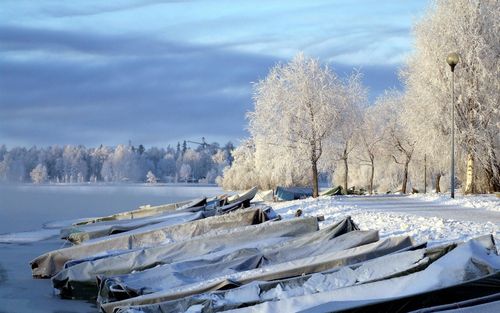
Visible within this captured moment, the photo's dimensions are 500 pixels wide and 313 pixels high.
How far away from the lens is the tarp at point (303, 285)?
319 inches

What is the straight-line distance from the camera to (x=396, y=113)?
177 feet

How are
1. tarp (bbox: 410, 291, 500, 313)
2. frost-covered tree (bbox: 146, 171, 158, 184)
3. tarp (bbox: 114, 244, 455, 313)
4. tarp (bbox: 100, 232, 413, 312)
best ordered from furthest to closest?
frost-covered tree (bbox: 146, 171, 158, 184)
tarp (bbox: 100, 232, 413, 312)
tarp (bbox: 114, 244, 455, 313)
tarp (bbox: 410, 291, 500, 313)

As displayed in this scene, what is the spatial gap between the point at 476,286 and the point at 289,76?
35105 millimetres

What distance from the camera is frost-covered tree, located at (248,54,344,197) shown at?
130 feet

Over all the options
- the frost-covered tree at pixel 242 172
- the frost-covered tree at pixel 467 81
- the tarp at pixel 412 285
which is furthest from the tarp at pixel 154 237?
the frost-covered tree at pixel 242 172

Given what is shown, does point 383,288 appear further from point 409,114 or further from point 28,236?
point 409,114

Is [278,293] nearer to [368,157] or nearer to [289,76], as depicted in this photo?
[289,76]

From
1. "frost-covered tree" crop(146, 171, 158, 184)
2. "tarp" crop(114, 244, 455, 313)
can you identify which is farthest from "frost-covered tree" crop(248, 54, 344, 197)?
"frost-covered tree" crop(146, 171, 158, 184)

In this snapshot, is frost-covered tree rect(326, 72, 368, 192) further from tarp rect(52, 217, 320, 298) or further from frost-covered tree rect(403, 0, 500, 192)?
tarp rect(52, 217, 320, 298)

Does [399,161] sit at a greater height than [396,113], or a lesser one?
lesser

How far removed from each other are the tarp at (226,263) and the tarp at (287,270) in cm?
106

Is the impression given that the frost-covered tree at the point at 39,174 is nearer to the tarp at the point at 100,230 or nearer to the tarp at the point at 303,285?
the tarp at the point at 100,230

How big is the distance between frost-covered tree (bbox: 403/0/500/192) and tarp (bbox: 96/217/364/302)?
63.1ft

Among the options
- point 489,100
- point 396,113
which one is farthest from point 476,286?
point 396,113
